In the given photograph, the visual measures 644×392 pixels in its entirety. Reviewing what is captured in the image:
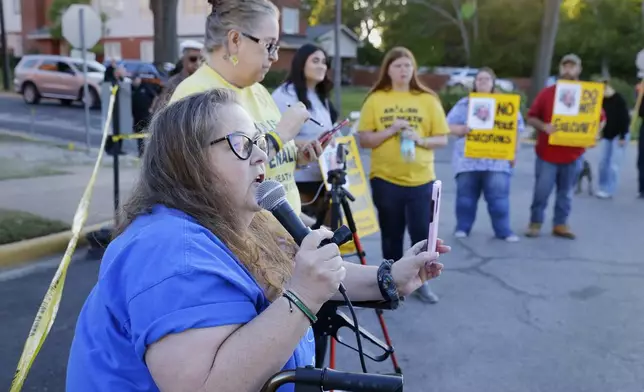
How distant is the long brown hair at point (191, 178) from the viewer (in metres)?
1.48

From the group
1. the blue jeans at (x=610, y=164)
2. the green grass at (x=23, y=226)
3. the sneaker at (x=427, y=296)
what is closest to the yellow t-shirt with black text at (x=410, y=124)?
the sneaker at (x=427, y=296)

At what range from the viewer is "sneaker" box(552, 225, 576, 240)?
272 inches

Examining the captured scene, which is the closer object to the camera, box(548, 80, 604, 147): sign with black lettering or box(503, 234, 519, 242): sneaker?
box(548, 80, 604, 147): sign with black lettering

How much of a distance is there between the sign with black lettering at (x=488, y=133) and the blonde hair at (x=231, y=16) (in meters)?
Result: 4.31

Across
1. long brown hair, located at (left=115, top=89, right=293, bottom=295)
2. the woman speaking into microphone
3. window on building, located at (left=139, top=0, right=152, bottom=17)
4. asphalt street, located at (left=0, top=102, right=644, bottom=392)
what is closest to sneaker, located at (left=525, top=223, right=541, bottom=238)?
asphalt street, located at (left=0, top=102, right=644, bottom=392)

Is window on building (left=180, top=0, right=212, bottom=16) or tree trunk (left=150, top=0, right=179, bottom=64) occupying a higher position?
window on building (left=180, top=0, right=212, bottom=16)

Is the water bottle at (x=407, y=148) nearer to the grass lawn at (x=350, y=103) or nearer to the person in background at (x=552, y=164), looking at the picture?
the person in background at (x=552, y=164)

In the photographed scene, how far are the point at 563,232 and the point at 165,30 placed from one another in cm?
1001

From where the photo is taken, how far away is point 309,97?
4.31 metres

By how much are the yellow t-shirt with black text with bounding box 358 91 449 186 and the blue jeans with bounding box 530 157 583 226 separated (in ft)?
8.33

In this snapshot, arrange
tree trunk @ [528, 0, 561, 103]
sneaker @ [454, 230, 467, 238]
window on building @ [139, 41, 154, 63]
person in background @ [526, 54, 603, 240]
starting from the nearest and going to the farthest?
1. person in background @ [526, 54, 603, 240]
2. sneaker @ [454, 230, 467, 238]
3. tree trunk @ [528, 0, 561, 103]
4. window on building @ [139, 41, 154, 63]

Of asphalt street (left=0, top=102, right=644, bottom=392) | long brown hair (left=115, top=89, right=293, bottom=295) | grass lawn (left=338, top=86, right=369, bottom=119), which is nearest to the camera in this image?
long brown hair (left=115, top=89, right=293, bottom=295)

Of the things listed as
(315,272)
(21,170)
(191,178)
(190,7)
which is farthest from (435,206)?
(190,7)

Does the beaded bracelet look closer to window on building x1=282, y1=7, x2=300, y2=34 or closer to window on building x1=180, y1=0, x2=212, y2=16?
window on building x1=180, y1=0, x2=212, y2=16
